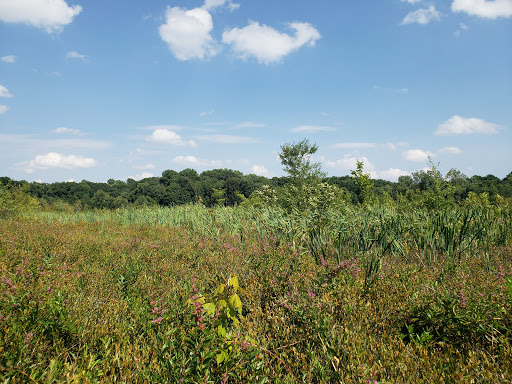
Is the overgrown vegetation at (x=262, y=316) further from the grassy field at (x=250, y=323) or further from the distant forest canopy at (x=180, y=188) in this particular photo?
the distant forest canopy at (x=180, y=188)

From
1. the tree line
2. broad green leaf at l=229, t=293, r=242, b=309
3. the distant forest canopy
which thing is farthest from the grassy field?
the distant forest canopy

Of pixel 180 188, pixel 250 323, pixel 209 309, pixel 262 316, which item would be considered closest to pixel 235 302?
pixel 209 309

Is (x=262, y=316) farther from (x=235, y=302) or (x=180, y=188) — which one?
(x=180, y=188)

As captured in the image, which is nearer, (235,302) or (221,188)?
(235,302)

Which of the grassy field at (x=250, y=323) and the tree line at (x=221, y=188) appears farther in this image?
the tree line at (x=221, y=188)

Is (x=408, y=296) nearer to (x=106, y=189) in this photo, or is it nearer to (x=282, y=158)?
(x=282, y=158)

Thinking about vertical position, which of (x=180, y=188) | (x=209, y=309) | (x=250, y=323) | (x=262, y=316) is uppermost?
(x=180, y=188)

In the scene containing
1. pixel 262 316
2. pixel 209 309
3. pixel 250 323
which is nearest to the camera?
pixel 209 309

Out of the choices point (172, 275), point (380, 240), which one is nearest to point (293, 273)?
point (172, 275)

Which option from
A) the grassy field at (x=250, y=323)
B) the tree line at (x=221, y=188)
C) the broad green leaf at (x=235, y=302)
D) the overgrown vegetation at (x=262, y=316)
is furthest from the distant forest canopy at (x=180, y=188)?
the broad green leaf at (x=235, y=302)

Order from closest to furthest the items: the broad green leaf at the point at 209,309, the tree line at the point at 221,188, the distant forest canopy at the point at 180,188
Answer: the broad green leaf at the point at 209,309 < the tree line at the point at 221,188 < the distant forest canopy at the point at 180,188

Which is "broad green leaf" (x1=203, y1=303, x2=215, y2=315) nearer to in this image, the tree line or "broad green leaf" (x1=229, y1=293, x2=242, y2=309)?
"broad green leaf" (x1=229, y1=293, x2=242, y2=309)

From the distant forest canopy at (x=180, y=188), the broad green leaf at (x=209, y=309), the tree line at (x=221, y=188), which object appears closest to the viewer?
the broad green leaf at (x=209, y=309)

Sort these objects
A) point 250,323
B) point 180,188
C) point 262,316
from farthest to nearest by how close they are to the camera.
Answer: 1. point 180,188
2. point 262,316
3. point 250,323
